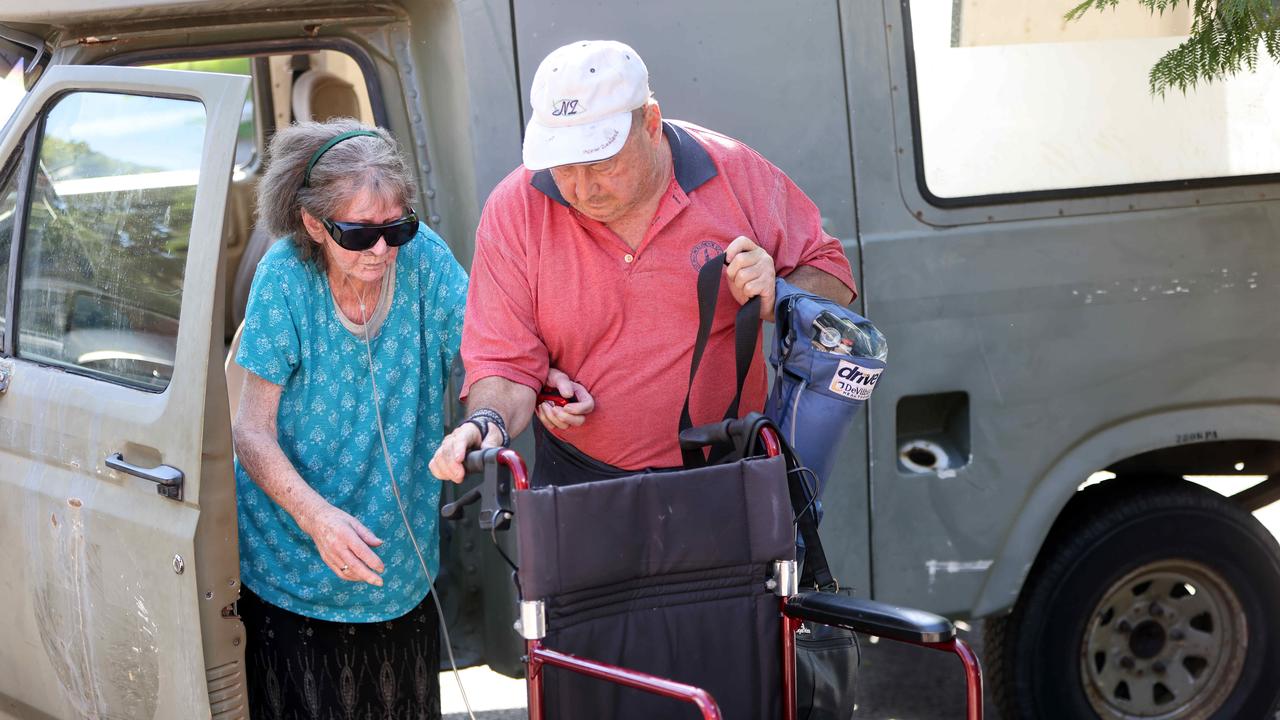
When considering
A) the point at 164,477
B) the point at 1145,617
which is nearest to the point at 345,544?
the point at 164,477

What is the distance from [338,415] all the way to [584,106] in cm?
90

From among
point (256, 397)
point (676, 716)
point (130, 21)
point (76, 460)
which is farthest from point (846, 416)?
point (130, 21)

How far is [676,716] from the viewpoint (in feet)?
8.36

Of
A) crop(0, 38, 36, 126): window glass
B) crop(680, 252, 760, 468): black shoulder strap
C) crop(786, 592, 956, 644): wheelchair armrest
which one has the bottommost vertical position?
crop(786, 592, 956, 644): wheelchair armrest

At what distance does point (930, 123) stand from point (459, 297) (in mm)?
1379

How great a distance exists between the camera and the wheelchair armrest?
88.8 inches

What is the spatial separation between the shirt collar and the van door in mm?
661

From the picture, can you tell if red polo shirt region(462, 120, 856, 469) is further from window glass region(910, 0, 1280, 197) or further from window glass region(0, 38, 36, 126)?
window glass region(0, 38, 36, 126)

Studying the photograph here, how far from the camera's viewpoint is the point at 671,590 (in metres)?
2.50

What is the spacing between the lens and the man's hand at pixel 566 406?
281 cm

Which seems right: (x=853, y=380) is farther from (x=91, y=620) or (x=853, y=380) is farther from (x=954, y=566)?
(x=91, y=620)

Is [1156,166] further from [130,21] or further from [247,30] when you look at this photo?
[130,21]

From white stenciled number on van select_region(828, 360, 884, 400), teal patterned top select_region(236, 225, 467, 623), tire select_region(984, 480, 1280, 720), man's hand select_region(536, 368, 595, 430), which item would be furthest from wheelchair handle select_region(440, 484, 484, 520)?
tire select_region(984, 480, 1280, 720)

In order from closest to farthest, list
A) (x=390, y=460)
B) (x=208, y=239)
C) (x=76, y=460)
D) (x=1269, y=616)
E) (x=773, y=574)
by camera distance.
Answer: (x=773, y=574), (x=208, y=239), (x=390, y=460), (x=76, y=460), (x=1269, y=616)
